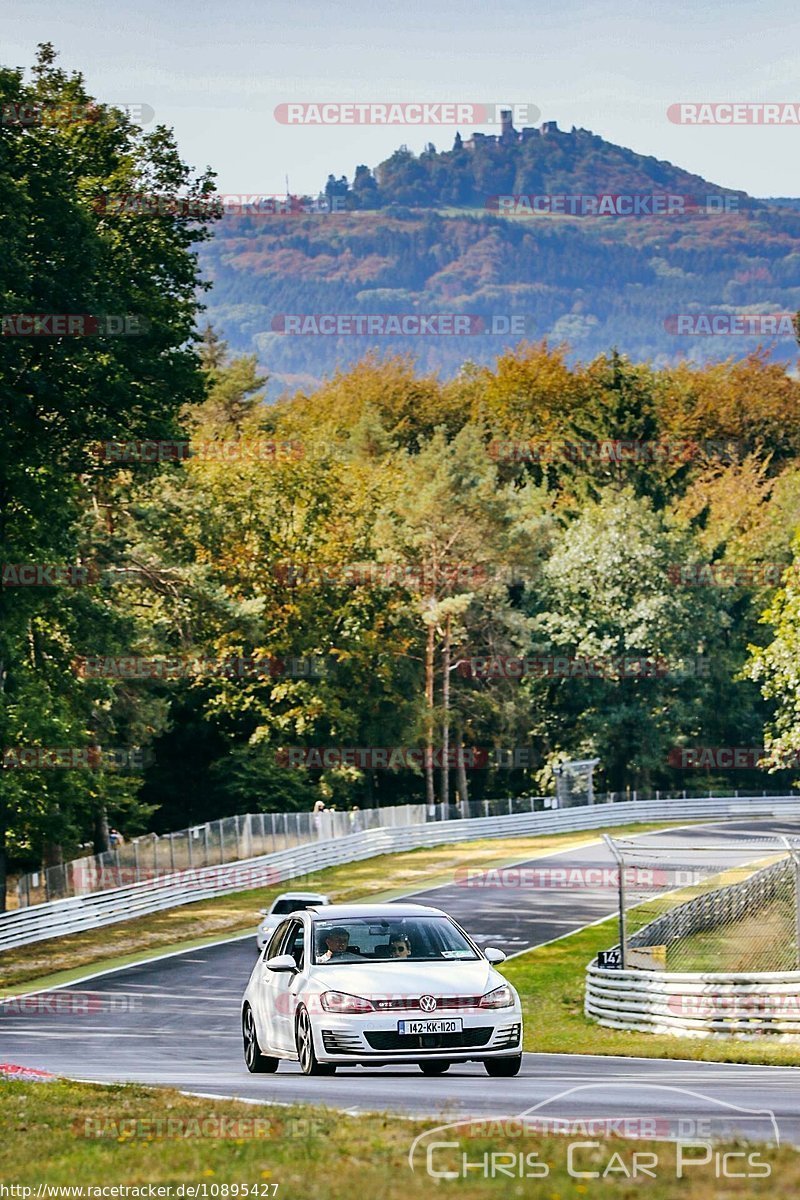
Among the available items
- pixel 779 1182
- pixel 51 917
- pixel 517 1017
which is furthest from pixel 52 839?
pixel 779 1182

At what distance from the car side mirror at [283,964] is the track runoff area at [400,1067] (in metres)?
0.92

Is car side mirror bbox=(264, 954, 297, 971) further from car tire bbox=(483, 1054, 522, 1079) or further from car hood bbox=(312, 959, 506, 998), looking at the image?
car tire bbox=(483, 1054, 522, 1079)

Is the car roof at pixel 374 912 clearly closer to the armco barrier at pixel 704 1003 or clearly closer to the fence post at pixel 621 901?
the armco barrier at pixel 704 1003

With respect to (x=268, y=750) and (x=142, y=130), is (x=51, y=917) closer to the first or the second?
(x=142, y=130)

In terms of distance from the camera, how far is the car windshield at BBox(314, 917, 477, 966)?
1534 cm

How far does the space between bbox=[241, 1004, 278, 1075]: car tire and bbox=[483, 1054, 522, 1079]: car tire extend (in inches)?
89.3

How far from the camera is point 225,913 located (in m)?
45.6

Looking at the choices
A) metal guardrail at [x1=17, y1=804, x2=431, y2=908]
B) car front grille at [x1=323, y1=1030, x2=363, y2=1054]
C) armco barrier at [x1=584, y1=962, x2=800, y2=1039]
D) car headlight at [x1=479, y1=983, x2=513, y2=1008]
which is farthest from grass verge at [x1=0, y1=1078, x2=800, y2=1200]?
metal guardrail at [x1=17, y1=804, x2=431, y2=908]

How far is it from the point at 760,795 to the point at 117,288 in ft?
185

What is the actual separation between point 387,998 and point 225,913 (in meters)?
31.8
